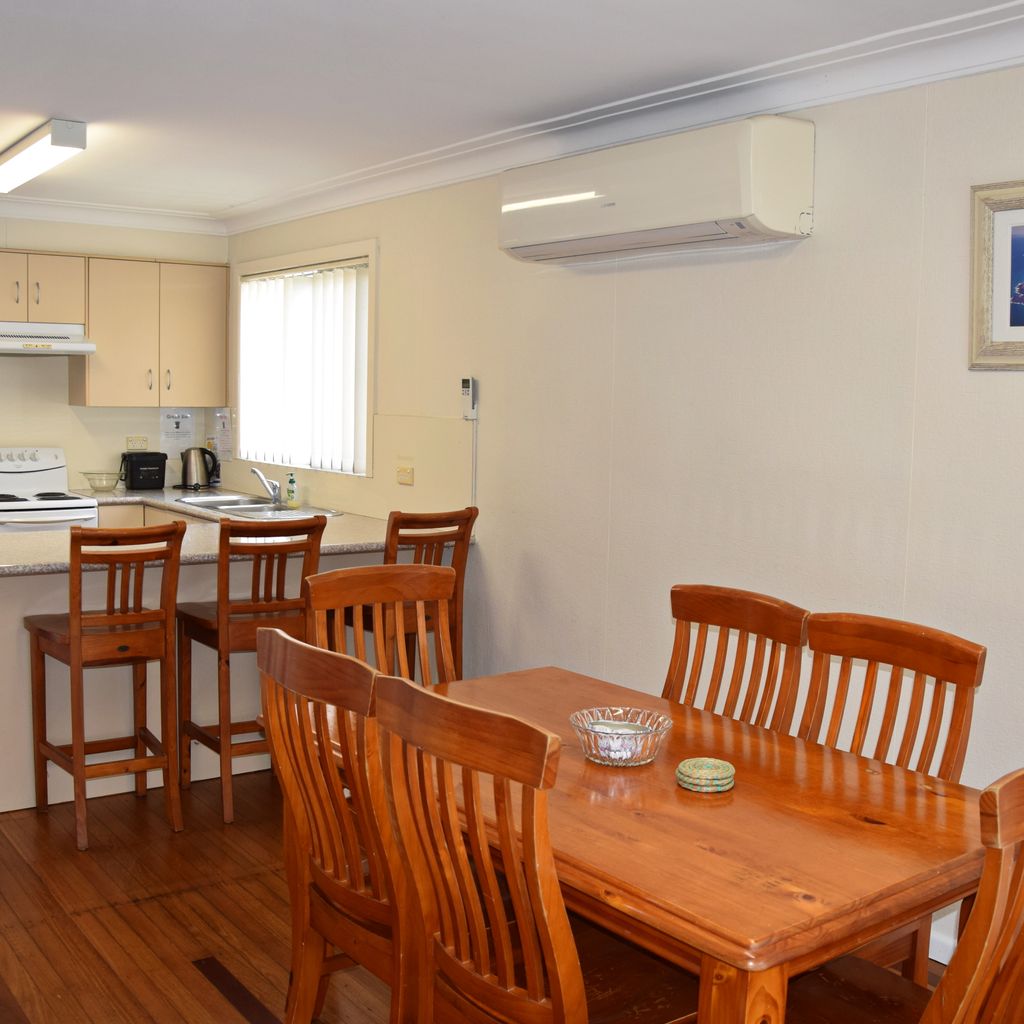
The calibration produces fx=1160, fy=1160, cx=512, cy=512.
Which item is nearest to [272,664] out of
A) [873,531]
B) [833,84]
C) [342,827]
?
[342,827]

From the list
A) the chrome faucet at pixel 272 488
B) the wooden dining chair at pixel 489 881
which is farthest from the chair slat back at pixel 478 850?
the chrome faucet at pixel 272 488

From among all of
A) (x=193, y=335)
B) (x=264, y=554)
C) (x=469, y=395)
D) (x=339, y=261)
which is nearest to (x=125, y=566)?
(x=264, y=554)

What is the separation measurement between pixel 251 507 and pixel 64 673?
191 cm

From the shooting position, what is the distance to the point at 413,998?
80.1 inches

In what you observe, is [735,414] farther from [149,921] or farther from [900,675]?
[149,921]

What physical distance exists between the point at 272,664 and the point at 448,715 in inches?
22.8

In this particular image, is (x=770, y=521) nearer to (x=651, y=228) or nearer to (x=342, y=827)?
(x=651, y=228)

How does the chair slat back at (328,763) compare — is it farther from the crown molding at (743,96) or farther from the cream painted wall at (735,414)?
the crown molding at (743,96)

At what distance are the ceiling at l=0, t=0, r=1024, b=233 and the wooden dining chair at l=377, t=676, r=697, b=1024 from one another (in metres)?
1.88

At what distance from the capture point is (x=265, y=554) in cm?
386

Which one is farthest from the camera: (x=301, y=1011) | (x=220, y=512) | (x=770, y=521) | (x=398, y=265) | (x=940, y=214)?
(x=220, y=512)

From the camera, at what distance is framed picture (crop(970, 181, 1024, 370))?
9.25 ft

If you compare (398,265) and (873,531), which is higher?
(398,265)

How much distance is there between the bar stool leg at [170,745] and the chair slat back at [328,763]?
1610mm
